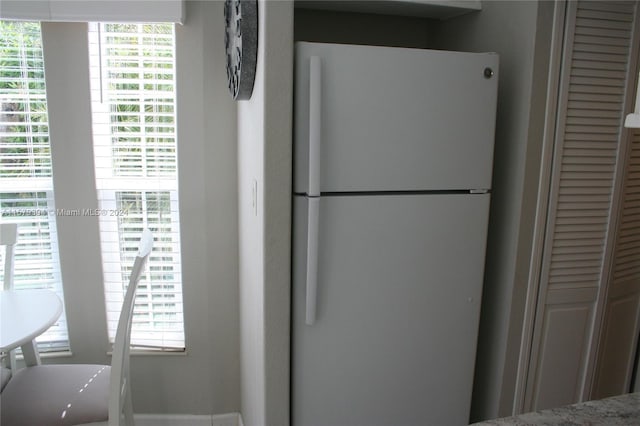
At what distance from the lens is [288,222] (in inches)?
61.5

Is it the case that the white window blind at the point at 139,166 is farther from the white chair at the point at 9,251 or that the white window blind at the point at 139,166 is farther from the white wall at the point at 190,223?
the white chair at the point at 9,251

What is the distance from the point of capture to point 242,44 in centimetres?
162

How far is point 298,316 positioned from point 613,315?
126 centimetres

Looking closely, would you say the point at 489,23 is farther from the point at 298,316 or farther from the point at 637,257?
the point at 298,316

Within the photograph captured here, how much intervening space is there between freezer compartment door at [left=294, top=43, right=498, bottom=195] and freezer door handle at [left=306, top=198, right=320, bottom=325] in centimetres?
8

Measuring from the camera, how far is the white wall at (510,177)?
1692 millimetres

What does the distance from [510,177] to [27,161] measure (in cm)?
200

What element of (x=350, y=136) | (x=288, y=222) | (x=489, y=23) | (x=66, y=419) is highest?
(x=489, y=23)

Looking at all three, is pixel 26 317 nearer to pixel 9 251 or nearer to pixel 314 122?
pixel 9 251

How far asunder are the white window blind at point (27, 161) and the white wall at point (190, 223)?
0.17 ft

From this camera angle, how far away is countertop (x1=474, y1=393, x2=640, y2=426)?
2.97ft

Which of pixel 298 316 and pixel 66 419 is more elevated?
pixel 298 316

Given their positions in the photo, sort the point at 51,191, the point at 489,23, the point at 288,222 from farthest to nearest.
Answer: the point at 51,191 → the point at 489,23 → the point at 288,222

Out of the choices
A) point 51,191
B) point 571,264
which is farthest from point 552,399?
point 51,191
